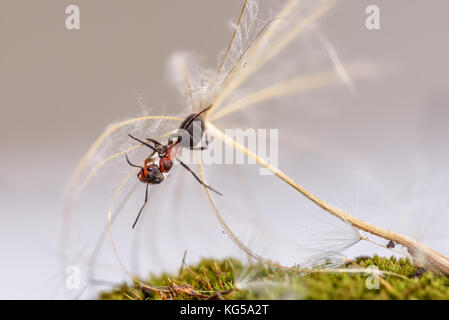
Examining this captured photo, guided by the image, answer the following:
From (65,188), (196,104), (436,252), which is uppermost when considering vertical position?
(196,104)

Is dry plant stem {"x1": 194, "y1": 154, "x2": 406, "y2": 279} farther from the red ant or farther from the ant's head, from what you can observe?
the ant's head

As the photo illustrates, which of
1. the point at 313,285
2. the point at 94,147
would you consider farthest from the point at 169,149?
the point at 313,285

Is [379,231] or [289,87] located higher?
[289,87]

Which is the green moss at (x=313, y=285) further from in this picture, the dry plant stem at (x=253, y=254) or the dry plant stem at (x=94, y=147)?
the dry plant stem at (x=94, y=147)

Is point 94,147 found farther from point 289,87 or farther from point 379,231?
point 379,231
